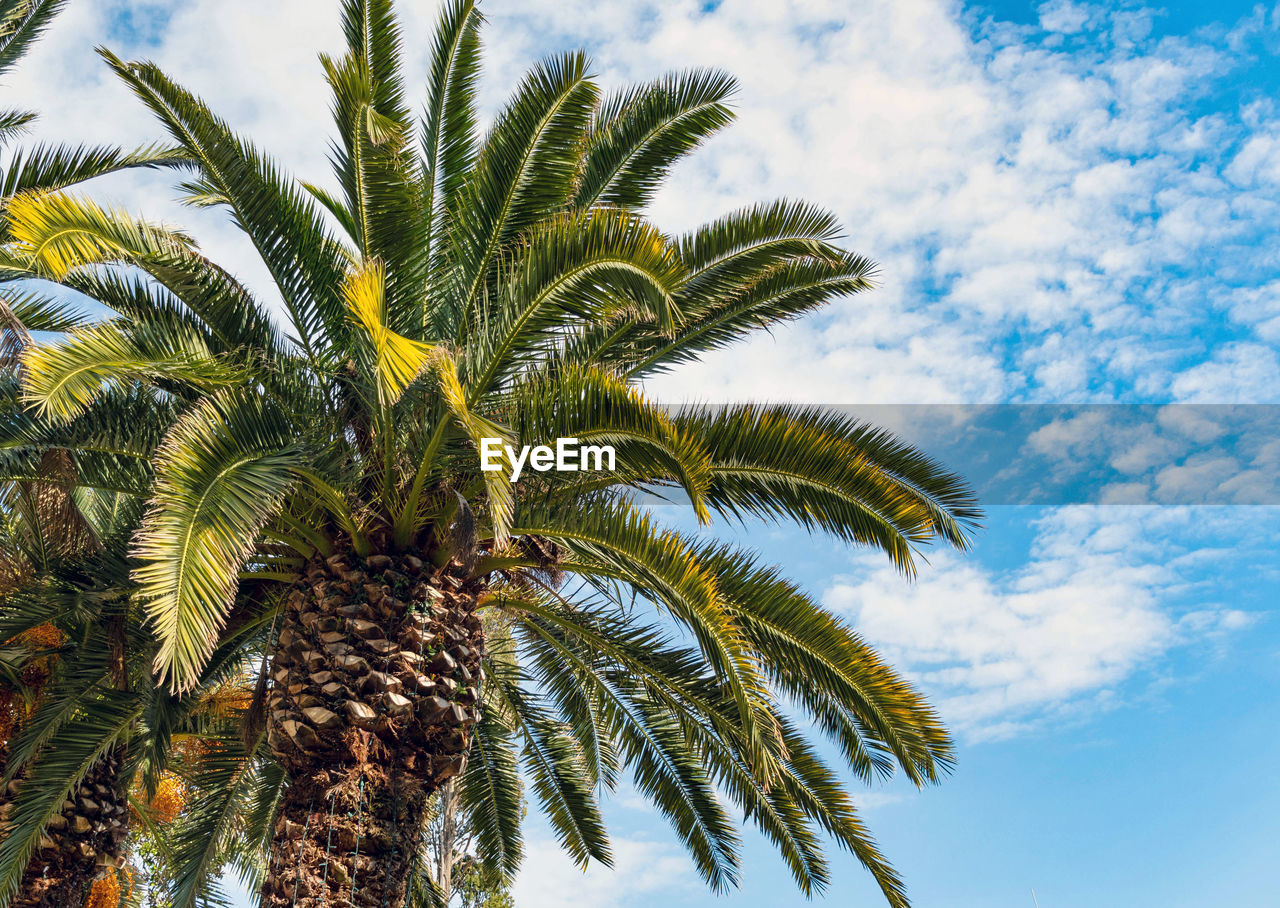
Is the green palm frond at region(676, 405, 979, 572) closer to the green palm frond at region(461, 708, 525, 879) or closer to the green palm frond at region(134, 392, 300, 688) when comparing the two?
the green palm frond at region(134, 392, 300, 688)

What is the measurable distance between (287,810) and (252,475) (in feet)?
8.43

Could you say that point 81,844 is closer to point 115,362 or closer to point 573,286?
point 115,362

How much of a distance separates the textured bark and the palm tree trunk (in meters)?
3.50

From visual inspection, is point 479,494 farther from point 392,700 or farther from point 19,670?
point 19,670

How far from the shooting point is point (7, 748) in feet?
35.2

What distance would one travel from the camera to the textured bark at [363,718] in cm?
745

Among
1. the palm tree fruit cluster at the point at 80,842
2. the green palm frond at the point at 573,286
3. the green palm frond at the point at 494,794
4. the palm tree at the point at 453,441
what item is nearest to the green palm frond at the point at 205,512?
the palm tree at the point at 453,441

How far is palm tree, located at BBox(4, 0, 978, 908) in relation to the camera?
6887mm

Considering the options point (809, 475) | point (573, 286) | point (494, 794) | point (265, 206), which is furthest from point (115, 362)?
point (494, 794)

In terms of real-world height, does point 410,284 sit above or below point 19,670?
above

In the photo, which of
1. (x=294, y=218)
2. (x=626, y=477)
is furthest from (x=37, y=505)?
(x=626, y=477)

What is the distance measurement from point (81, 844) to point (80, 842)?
2 centimetres

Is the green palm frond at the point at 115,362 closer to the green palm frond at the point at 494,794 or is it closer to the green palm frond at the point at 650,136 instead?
the green palm frond at the point at 650,136

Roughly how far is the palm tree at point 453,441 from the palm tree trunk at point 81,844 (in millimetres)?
2663
